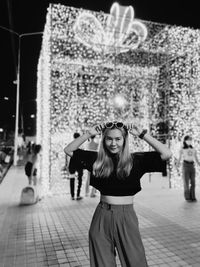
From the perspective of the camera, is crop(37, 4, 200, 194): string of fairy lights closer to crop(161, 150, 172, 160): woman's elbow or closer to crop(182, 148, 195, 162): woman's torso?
crop(182, 148, 195, 162): woman's torso

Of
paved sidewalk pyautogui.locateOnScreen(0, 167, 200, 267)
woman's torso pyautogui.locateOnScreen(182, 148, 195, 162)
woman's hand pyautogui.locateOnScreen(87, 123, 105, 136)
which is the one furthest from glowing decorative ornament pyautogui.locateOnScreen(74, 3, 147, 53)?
woman's hand pyautogui.locateOnScreen(87, 123, 105, 136)

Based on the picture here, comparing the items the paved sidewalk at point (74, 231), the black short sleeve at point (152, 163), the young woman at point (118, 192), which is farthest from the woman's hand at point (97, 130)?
the paved sidewalk at point (74, 231)

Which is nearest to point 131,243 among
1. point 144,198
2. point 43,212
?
point 43,212

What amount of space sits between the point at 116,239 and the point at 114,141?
688 mm

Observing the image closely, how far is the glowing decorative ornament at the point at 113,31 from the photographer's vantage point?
7.16m

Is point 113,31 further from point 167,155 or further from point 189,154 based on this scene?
point 167,155

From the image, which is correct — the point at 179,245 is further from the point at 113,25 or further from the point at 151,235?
the point at 113,25

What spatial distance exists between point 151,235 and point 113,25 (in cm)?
586

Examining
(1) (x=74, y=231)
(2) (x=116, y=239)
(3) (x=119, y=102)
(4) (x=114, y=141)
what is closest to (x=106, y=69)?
(3) (x=119, y=102)

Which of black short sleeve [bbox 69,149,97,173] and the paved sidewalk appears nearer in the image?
black short sleeve [bbox 69,149,97,173]

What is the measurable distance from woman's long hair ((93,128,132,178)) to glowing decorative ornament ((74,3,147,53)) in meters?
6.03

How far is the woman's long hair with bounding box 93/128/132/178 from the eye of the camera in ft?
5.96

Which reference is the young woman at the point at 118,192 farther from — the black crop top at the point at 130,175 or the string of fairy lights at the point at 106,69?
the string of fairy lights at the point at 106,69

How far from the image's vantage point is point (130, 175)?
1.83 meters
